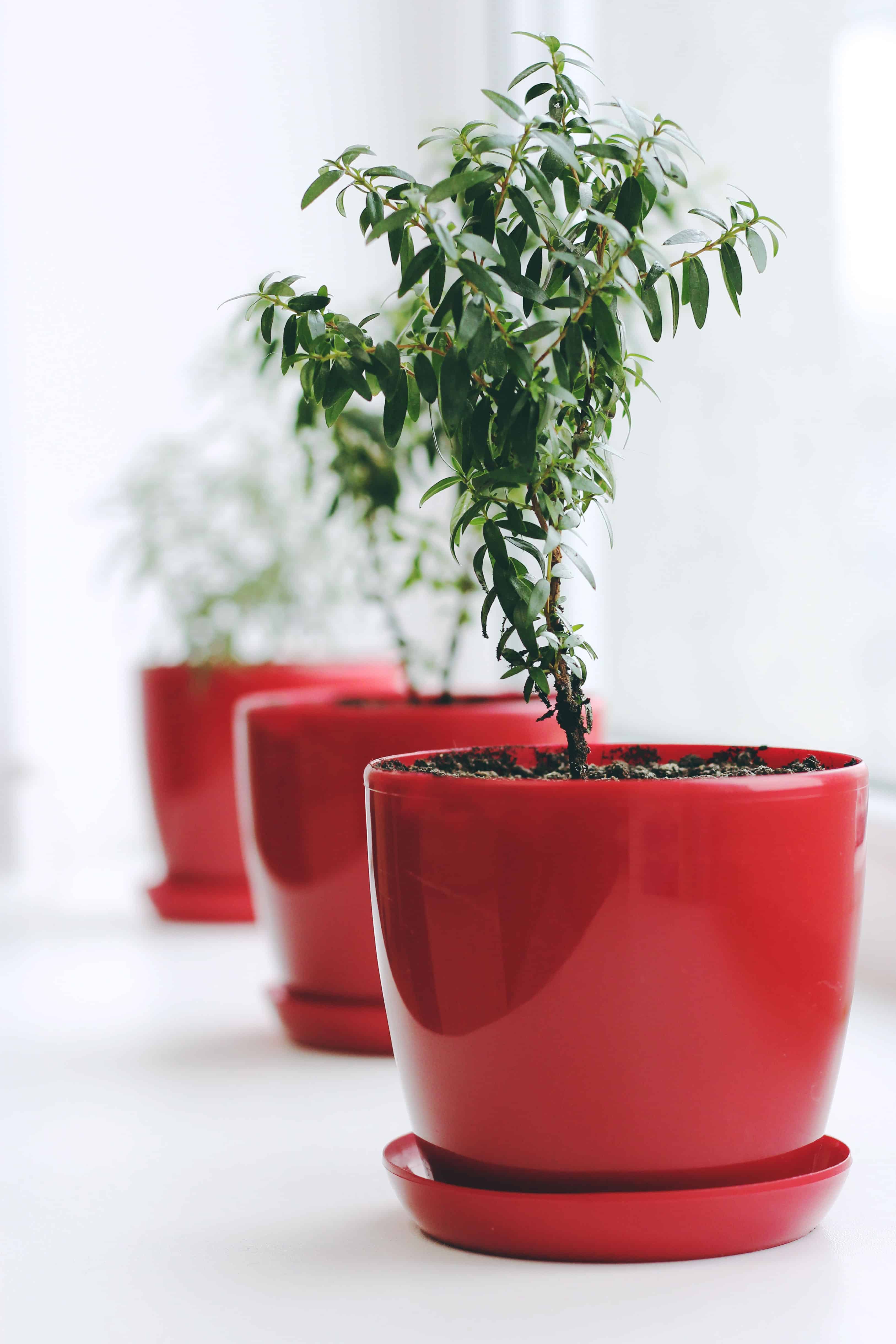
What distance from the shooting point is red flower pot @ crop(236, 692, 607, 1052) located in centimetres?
114

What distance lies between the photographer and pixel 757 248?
2.37 feet

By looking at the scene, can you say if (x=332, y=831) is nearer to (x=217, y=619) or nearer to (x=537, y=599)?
(x=537, y=599)

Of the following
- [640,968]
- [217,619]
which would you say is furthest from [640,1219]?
[217,619]

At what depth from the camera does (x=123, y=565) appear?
231cm

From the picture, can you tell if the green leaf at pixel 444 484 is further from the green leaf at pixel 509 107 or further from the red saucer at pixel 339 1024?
the red saucer at pixel 339 1024

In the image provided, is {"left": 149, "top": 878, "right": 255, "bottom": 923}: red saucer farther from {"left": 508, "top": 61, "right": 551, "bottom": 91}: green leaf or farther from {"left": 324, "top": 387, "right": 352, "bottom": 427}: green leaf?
{"left": 508, "top": 61, "right": 551, "bottom": 91}: green leaf

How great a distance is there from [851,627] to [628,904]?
1.00 meters

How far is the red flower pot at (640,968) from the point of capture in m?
0.68

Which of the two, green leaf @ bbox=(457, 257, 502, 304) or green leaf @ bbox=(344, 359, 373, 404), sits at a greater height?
green leaf @ bbox=(457, 257, 502, 304)

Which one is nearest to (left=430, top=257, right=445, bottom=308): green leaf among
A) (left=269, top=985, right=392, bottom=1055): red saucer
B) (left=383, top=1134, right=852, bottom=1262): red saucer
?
(left=383, top=1134, right=852, bottom=1262): red saucer

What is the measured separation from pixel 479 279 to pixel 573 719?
26cm

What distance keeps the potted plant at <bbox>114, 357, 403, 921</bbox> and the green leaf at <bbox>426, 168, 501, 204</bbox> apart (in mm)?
1002

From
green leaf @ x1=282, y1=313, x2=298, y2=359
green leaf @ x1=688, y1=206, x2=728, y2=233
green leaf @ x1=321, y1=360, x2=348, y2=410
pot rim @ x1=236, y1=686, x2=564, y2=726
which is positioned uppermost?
green leaf @ x1=688, y1=206, x2=728, y2=233

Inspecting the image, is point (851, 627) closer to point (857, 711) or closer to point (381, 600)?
point (857, 711)
